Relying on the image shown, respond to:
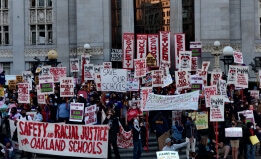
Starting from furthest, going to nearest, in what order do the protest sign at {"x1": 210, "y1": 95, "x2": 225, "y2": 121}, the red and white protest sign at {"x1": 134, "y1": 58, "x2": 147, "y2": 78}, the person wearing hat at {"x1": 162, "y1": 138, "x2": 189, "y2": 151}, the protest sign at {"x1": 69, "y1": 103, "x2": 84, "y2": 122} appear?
the red and white protest sign at {"x1": 134, "y1": 58, "x2": 147, "y2": 78} < the protest sign at {"x1": 69, "y1": 103, "x2": 84, "y2": 122} < the protest sign at {"x1": 210, "y1": 95, "x2": 225, "y2": 121} < the person wearing hat at {"x1": 162, "y1": 138, "x2": 189, "y2": 151}

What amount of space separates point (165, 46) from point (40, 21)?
34.0ft

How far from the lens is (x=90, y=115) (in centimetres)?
2375

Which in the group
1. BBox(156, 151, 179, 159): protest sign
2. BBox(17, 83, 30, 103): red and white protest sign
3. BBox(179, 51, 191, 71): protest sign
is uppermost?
BBox(179, 51, 191, 71): protest sign

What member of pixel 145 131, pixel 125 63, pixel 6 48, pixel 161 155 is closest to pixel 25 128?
pixel 145 131

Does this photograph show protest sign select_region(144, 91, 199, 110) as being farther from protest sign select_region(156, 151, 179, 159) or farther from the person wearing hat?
protest sign select_region(156, 151, 179, 159)

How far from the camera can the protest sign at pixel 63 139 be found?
2284cm

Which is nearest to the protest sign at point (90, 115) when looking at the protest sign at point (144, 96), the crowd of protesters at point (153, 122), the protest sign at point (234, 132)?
the crowd of protesters at point (153, 122)

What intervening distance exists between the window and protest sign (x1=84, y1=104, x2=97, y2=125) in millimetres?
20145

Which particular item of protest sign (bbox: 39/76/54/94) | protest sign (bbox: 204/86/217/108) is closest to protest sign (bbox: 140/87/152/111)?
protest sign (bbox: 204/86/217/108)

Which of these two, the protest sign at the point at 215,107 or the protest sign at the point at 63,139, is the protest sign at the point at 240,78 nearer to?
the protest sign at the point at 215,107

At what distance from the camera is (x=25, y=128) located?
23797mm

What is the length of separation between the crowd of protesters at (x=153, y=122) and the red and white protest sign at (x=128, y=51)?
345 inches

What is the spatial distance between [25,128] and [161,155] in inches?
372

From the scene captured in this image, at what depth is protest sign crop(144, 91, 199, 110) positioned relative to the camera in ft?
77.7
